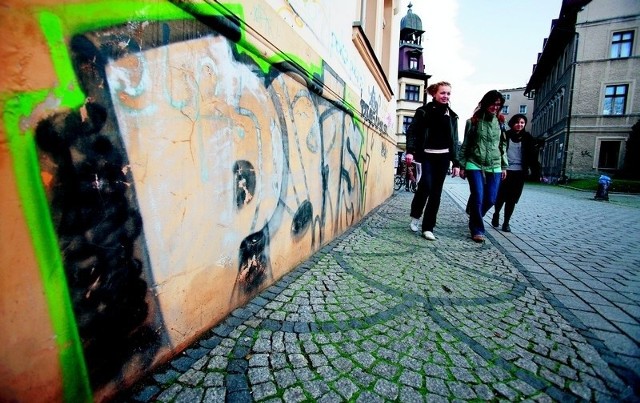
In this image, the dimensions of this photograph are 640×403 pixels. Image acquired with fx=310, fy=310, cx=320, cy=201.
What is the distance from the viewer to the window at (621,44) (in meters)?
21.9

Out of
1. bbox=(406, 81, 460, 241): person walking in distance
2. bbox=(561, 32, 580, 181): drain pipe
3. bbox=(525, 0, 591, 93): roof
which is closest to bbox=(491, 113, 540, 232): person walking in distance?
bbox=(406, 81, 460, 241): person walking in distance

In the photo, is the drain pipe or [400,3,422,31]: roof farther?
[400,3,422,31]: roof

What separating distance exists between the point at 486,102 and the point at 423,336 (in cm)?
366

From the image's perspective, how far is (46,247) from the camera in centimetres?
104

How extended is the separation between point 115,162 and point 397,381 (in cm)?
156

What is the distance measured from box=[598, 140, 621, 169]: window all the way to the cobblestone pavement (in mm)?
26335

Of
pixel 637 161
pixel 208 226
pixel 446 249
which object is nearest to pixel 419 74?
pixel 637 161

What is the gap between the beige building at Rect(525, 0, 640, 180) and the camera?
71.4 feet

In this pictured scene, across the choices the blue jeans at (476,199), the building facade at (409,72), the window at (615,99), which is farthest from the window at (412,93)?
the blue jeans at (476,199)

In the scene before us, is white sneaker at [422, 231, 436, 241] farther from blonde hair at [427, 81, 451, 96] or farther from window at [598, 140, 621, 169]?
window at [598, 140, 621, 169]

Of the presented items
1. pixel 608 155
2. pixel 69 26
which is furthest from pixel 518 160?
pixel 608 155

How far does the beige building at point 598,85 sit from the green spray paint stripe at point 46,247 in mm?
29360

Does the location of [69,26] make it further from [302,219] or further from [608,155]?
[608,155]

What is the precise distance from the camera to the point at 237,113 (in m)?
1.94
